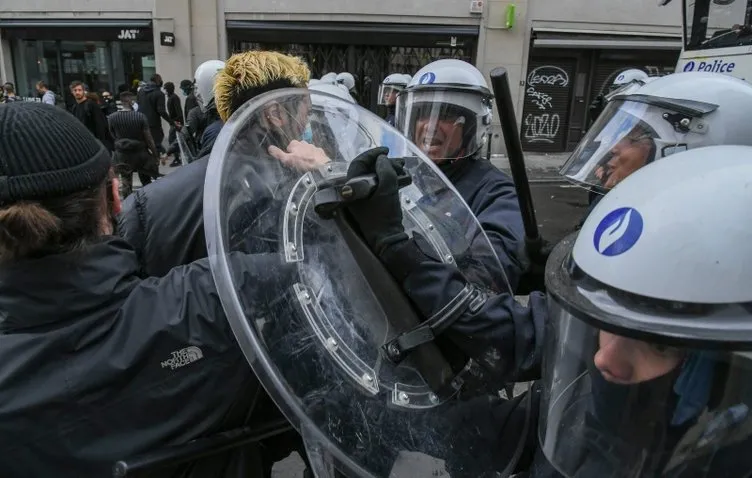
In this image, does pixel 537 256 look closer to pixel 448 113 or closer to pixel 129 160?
pixel 448 113

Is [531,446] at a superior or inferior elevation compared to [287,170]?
inferior

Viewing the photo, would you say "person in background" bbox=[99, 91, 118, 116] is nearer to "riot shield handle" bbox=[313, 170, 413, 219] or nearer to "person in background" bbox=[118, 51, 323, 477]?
"person in background" bbox=[118, 51, 323, 477]

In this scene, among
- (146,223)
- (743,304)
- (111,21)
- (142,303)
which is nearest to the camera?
(743,304)

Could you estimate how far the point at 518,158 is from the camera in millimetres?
1322

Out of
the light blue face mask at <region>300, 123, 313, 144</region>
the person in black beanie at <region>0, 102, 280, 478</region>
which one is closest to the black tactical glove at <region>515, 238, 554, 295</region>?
the light blue face mask at <region>300, 123, 313, 144</region>

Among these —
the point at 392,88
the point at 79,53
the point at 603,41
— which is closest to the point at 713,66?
the point at 392,88

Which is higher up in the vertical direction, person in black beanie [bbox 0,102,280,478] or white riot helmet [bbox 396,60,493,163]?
white riot helmet [bbox 396,60,493,163]

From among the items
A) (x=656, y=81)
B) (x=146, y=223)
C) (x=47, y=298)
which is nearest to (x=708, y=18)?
(x=656, y=81)

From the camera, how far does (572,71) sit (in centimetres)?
1451

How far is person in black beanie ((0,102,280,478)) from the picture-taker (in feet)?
3.39

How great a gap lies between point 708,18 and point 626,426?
679cm

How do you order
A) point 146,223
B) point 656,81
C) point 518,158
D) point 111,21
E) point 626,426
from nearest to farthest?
point 626,426
point 518,158
point 146,223
point 656,81
point 111,21

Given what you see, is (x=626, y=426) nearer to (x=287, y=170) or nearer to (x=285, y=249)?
(x=285, y=249)

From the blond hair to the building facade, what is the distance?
11.7 meters
